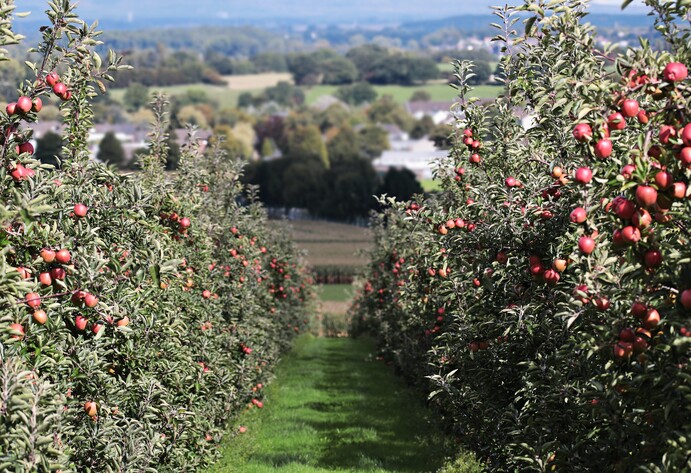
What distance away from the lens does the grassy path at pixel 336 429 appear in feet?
44.9

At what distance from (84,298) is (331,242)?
241 ft

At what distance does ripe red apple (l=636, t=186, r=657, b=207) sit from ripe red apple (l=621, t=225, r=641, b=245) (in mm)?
169

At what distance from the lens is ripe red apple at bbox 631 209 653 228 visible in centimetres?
444

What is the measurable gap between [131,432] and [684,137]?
222 inches

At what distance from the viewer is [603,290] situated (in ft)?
17.6

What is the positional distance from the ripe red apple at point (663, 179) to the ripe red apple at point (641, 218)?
16 cm

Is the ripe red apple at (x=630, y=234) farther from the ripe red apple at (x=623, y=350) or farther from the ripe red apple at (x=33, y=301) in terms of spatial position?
the ripe red apple at (x=33, y=301)

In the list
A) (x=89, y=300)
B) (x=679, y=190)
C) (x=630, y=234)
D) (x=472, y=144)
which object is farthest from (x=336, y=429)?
(x=679, y=190)

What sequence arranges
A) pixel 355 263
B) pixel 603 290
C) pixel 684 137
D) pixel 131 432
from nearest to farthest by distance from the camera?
pixel 684 137 → pixel 603 290 → pixel 131 432 → pixel 355 263

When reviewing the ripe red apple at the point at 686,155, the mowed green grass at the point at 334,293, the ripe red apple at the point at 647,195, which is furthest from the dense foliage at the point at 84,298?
the mowed green grass at the point at 334,293

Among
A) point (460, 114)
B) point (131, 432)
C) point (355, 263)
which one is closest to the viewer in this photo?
point (131, 432)

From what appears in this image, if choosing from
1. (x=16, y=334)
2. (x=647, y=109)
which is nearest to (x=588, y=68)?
(x=647, y=109)

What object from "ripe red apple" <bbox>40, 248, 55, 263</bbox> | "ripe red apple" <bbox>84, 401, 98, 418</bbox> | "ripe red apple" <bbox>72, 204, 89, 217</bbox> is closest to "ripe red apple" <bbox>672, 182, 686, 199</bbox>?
"ripe red apple" <bbox>40, 248, 55, 263</bbox>

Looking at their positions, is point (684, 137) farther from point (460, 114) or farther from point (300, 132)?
point (300, 132)
